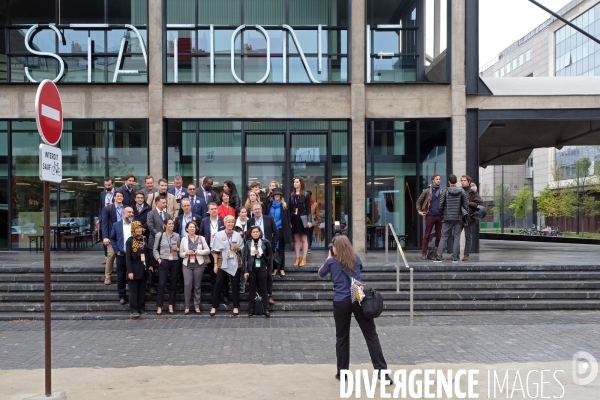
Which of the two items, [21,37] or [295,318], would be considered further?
[21,37]

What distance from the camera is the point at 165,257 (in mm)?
11406

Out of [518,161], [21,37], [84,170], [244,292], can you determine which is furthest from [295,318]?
[518,161]

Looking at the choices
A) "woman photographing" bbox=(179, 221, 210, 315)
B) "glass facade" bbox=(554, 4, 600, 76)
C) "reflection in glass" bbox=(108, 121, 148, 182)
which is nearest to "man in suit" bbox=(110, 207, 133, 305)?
"woman photographing" bbox=(179, 221, 210, 315)

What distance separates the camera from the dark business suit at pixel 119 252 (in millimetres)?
11562

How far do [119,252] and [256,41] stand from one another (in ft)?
30.3

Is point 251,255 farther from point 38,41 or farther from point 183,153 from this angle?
point 38,41

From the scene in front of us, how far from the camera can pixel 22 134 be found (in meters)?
18.3

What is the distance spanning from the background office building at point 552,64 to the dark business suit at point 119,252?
46927 mm

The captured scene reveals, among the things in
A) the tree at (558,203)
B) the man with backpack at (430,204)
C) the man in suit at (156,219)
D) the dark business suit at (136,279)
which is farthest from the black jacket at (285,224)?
the tree at (558,203)

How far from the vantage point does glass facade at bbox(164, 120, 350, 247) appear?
18141 mm

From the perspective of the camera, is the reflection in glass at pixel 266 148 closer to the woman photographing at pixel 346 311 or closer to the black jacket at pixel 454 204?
the black jacket at pixel 454 204

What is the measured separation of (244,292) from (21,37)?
11954 millimetres

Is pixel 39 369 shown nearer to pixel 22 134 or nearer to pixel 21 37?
pixel 22 134

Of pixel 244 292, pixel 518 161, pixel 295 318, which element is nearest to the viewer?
pixel 295 318
